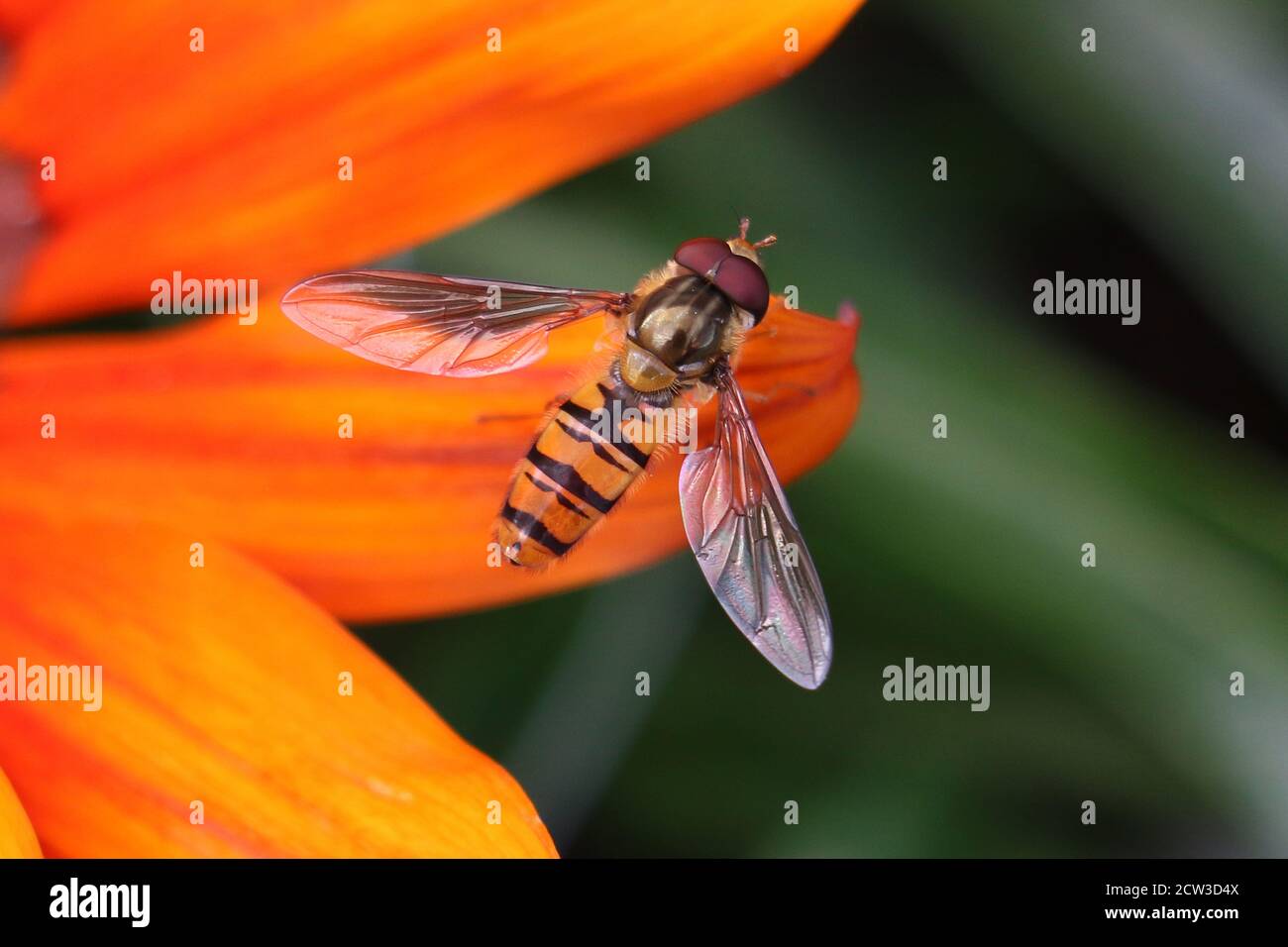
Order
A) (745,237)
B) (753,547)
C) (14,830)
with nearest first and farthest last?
(14,830)
(753,547)
(745,237)

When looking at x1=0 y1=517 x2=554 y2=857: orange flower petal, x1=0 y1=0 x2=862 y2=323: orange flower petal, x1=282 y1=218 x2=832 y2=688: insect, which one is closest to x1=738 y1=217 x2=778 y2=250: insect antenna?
x1=282 y1=218 x2=832 y2=688: insect

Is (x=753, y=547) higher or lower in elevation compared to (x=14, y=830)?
higher

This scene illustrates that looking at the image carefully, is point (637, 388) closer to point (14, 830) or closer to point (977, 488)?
point (977, 488)

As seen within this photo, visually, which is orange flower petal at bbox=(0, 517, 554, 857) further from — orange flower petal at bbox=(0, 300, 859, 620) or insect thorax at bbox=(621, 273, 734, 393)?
insect thorax at bbox=(621, 273, 734, 393)

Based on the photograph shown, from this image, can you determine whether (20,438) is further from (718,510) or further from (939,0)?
(939,0)

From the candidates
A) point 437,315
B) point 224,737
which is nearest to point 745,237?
point 437,315

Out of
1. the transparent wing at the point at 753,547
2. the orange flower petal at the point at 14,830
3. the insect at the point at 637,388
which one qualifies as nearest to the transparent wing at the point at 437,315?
the insect at the point at 637,388
